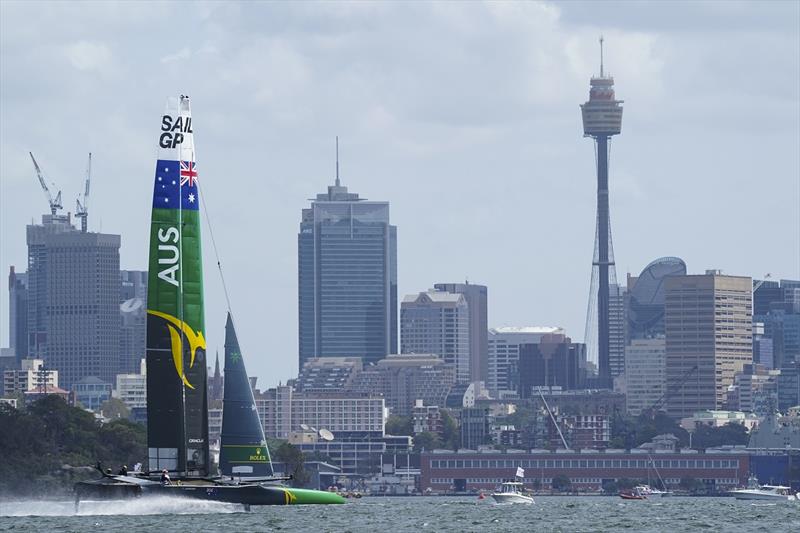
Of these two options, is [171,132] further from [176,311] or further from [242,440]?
[242,440]

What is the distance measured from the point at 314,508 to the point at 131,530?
1365 inches

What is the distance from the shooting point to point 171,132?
307 ft

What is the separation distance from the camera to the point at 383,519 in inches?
4498

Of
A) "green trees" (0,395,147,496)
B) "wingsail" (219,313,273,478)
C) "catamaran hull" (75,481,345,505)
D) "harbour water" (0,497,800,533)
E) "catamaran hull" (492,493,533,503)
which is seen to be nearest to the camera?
"catamaran hull" (75,481,345,505)

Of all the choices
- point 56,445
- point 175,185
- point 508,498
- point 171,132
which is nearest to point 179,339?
point 175,185

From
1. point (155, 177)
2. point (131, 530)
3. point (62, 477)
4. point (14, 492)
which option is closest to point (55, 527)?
point (131, 530)

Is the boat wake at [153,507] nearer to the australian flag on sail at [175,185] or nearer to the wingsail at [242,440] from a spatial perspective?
the australian flag on sail at [175,185]

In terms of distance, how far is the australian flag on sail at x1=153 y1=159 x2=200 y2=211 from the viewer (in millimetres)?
93188

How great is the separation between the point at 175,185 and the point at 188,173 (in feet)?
2.92

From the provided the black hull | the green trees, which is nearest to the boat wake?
the black hull

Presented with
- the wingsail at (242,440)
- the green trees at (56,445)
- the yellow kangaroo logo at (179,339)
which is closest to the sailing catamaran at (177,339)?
the yellow kangaroo logo at (179,339)

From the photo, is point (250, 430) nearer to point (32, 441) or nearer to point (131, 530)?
point (131, 530)

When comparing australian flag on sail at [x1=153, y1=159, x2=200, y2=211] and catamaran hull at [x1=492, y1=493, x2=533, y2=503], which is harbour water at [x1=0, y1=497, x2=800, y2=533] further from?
catamaran hull at [x1=492, y1=493, x2=533, y2=503]

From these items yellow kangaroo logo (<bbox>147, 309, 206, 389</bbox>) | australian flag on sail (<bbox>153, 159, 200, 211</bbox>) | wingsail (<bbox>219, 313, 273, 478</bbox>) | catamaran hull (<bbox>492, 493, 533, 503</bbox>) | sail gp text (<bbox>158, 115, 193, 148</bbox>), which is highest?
sail gp text (<bbox>158, 115, 193, 148</bbox>)
